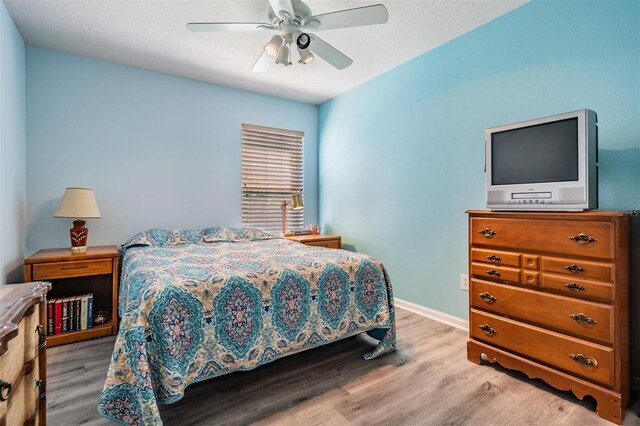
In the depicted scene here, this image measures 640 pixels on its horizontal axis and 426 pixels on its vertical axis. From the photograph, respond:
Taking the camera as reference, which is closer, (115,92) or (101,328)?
(101,328)

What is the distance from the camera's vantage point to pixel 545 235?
72.8 inches

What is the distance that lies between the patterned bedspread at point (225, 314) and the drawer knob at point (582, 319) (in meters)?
1.07

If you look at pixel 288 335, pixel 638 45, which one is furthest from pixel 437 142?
pixel 288 335

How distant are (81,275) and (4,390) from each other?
2.07 metres

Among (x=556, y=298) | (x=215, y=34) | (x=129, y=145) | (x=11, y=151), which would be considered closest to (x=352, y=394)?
(x=556, y=298)

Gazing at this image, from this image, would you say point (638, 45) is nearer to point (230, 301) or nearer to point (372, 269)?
point (372, 269)

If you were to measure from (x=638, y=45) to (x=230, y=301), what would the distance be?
2.81 meters

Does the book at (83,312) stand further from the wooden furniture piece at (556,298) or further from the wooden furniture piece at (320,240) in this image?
the wooden furniture piece at (556,298)

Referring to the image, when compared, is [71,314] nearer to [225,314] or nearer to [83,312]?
[83,312]

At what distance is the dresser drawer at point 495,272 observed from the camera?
1.99 metres

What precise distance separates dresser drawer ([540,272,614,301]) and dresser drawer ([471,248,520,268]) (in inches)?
6.5

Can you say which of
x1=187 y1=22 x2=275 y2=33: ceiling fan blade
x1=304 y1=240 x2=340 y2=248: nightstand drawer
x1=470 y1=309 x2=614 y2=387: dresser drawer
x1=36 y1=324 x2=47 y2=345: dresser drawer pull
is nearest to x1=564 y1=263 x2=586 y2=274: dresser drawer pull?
x1=470 y1=309 x2=614 y2=387: dresser drawer

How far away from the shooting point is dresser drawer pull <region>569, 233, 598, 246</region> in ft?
5.47

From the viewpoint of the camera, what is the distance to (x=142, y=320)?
1479 mm
